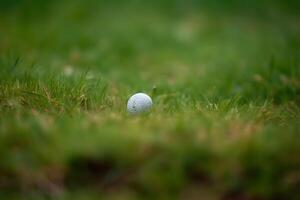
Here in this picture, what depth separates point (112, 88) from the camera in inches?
155

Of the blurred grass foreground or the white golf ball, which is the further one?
the white golf ball

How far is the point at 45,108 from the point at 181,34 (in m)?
4.23

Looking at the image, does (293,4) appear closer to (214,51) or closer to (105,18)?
(214,51)

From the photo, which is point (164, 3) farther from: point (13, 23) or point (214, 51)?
point (13, 23)

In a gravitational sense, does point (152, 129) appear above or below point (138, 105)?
below

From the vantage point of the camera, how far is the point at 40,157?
223cm

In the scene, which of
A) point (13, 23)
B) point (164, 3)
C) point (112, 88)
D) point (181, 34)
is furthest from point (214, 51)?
point (13, 23)

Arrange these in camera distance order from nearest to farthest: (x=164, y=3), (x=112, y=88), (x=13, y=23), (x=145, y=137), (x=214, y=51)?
(x=145, y=137) < (x=112, y=88) < (x=214, y=51) < (x=13, y=23) < (x=164, y=3)

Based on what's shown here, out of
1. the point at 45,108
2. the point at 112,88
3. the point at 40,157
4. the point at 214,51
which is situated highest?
the point at 214,51

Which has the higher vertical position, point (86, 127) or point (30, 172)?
point (86, 127)

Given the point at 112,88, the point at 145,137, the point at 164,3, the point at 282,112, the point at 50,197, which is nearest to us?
the point at 50,197

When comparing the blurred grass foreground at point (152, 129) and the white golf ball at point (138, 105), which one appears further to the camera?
the white golf ball at point (138, 105)

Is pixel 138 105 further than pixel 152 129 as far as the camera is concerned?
Yes

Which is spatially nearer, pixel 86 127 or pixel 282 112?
pixel 86 127
